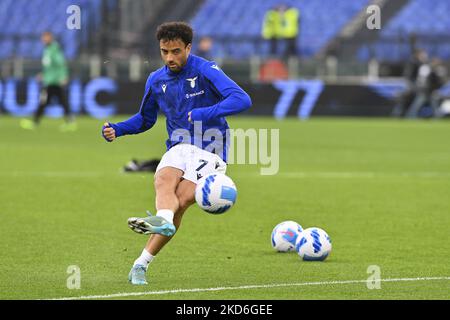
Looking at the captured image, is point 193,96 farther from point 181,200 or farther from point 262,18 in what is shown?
point 262,18

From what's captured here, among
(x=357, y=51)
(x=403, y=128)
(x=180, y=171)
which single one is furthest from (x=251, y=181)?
(x=357, y=51)

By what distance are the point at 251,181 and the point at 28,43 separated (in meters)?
21.3

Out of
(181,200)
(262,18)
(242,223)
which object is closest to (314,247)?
(181,200)

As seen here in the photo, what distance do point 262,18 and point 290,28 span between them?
4.73 metres

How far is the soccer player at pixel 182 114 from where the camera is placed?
8805 mm

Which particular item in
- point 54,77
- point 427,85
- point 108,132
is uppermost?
point 108,132

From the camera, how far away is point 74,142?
2512 cm

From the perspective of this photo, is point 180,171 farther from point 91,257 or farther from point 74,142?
point 74,142

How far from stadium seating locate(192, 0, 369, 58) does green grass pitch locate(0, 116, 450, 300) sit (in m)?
14.9

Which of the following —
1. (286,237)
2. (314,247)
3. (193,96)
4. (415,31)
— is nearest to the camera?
(193,96)

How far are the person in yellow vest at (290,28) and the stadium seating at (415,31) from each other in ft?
7.07

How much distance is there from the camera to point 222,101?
8859 mm

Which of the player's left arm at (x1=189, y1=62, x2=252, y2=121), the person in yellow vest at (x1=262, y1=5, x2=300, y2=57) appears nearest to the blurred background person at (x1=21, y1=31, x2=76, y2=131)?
the person in yellow vest at (x1=262, y1=5, x2=300, y2=57)

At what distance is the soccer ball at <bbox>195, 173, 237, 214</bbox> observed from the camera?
858 cm
